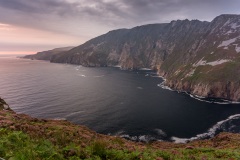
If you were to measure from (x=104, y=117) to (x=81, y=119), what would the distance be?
8704mm

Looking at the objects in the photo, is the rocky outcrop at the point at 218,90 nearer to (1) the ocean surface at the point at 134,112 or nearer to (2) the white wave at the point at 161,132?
(1) the ocean surface at the point at 134,112

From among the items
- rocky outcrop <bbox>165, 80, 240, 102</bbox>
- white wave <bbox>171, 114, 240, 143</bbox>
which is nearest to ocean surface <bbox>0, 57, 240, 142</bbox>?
white wave <bbox>171, 114, 240, 143</bbox>

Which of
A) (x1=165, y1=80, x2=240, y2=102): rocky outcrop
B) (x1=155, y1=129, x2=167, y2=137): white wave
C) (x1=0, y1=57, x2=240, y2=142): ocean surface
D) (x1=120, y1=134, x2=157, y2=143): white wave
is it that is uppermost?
(x1=165, y1=80, x2=240, y2=102): rocky outcrop

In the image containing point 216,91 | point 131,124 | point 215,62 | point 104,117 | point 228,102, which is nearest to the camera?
point 131,124

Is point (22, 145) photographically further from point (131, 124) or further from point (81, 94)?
point (81, 94)

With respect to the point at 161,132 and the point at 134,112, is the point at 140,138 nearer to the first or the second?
the point at 161,132

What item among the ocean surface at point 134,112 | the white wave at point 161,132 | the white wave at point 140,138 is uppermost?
the ocean surface at point 134,112

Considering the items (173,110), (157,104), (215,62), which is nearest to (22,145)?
(173,110)

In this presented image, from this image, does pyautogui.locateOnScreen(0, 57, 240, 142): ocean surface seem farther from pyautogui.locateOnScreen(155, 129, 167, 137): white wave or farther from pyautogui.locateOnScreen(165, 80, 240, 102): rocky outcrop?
pyautogui.locateOnScreen(165, 80, 240, 102): rocky outcrop

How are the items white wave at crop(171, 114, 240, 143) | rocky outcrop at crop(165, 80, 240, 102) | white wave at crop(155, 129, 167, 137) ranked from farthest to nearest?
rocky outcrop at crop(165, 80, 240, 102) → white wave at crop(155, 129, 167, 137) → white wave at crop(171, 114, 240, 143)

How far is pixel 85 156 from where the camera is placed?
56.1ft

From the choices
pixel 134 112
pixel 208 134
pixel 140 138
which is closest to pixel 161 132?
pixel 140 138

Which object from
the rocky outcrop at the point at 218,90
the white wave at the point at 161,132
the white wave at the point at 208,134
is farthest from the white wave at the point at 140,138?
the rocky outcrop at the point at 218,90

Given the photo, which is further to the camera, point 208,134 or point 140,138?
point 208,134
